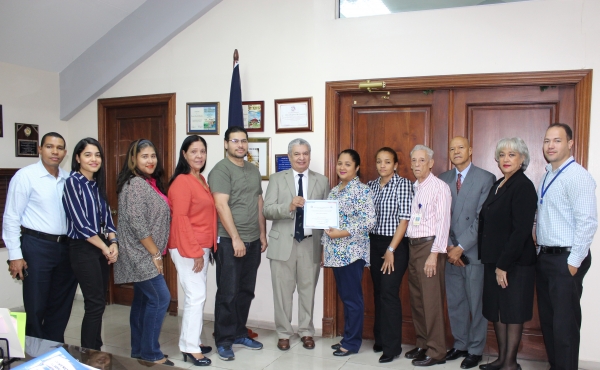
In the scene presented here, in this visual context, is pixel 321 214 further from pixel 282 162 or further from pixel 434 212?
pixel 282 162

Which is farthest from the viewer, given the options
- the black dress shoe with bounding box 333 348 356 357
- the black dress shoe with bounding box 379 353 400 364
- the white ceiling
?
the white ceiling

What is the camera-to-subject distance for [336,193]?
3.23 meters

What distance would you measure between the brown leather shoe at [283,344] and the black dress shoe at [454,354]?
1.12 meters

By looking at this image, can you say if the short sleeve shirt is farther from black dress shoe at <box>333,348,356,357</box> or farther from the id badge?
the id badge

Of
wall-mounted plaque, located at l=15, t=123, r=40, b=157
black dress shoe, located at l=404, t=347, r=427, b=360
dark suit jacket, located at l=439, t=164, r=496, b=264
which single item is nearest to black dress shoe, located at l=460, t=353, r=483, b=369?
black dress shoe, located at l=404, t=347, r=427, b=360

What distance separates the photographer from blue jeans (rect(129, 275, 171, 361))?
279cm

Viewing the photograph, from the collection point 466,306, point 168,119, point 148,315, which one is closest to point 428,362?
point 466,306

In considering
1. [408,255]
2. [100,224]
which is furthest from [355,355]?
[100,224]

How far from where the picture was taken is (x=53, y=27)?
3.90 m

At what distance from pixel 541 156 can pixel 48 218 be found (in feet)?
10.8

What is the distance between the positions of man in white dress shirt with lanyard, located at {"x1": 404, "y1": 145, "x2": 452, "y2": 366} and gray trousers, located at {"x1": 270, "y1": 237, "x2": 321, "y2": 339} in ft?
2.32

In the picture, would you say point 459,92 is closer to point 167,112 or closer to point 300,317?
point 300,317

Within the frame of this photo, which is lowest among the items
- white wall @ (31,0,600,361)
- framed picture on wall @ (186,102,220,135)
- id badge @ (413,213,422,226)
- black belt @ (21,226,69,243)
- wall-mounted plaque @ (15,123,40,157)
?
black belt @ (21,226,69,243)

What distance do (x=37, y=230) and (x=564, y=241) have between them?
306 centimetres
